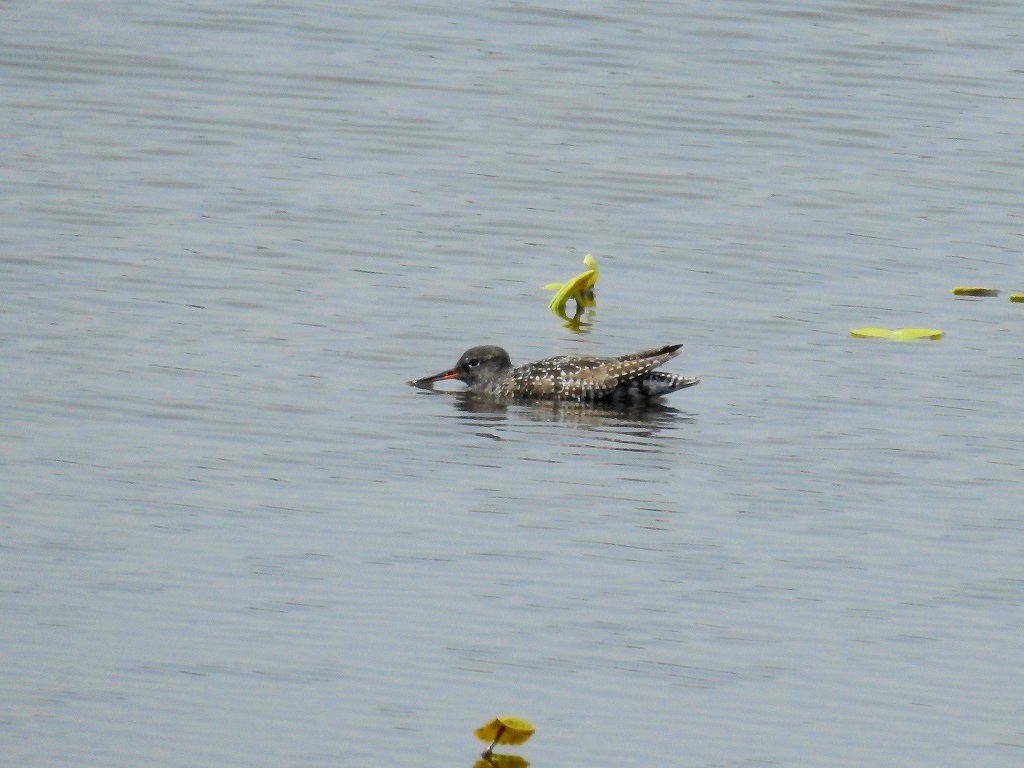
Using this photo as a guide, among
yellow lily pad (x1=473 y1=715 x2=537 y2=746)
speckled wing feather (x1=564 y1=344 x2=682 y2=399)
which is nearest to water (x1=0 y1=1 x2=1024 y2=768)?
yellow lily pad (x1=473 y1=715 x2=537 y2=746)

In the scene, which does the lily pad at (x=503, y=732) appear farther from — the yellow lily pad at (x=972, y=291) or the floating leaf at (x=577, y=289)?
the yellow lily pad at (x=972, y=291)

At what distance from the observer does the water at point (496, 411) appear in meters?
8.31

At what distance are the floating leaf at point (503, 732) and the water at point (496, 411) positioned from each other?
0.07 meters

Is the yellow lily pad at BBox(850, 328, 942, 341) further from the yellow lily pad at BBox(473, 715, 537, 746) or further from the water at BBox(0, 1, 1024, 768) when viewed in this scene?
the yellow lily pad at BBox(473, 715, 537, 746)

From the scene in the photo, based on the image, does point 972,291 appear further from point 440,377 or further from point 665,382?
point 440,377

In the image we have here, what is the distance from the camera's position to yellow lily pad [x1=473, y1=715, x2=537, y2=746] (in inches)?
307

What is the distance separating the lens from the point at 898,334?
586 inches

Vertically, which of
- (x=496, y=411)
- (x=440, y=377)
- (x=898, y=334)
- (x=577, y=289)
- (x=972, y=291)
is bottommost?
(x=496, y=411)

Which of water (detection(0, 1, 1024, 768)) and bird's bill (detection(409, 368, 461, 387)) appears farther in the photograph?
bird's bill (detection(409, 368, 461, 387))

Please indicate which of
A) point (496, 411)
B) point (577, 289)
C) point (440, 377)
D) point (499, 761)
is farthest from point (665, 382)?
point (499, 761)

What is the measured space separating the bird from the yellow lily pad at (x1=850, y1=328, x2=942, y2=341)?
5.48ft

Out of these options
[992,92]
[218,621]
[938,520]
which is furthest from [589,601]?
[992,92]

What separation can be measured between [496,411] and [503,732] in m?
5.87

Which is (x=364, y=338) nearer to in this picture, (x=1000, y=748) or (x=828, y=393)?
→ (x=828, y=393)
